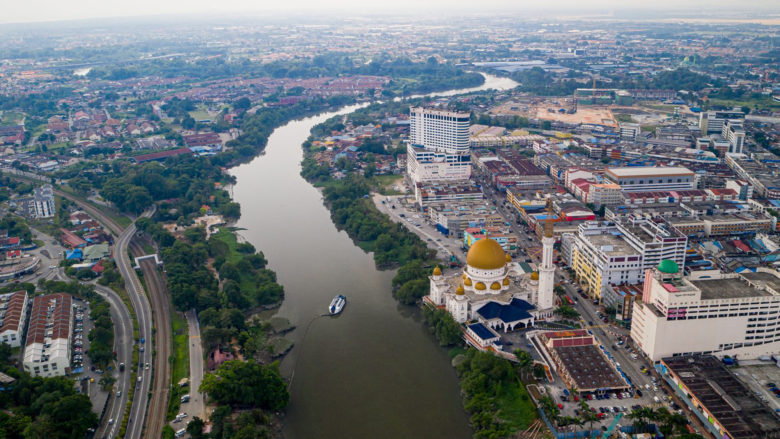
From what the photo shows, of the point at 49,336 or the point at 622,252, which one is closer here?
the point at 49,336

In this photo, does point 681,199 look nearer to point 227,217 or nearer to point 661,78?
point 227,217

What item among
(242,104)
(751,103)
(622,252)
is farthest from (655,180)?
(242,104)

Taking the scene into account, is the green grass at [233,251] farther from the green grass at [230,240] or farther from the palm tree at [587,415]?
the palm tree at [587,415]

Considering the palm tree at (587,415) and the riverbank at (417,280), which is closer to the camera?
the palm tree at (587,415)

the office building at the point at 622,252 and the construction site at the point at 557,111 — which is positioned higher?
the office building at the point at 622,252

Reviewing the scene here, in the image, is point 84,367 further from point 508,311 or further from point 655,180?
point 655,180

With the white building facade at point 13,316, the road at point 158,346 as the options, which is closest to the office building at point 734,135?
the road at point 158,346

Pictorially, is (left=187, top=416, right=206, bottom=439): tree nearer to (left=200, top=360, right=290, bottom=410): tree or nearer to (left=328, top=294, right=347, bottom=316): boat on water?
(left=200, top=360, right=290, bottom=410): tree
